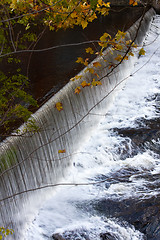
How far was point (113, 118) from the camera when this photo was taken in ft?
25.3

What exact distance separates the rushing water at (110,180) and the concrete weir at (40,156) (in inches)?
7.3

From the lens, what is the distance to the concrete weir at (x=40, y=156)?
4.60m

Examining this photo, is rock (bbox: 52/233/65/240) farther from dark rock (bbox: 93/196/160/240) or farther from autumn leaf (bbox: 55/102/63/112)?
autumn leaf (bbox: 55/102/63/112)

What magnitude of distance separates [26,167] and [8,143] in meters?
0.53

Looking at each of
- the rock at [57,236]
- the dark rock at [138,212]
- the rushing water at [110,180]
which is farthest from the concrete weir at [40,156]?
the dark rock at [138,212]

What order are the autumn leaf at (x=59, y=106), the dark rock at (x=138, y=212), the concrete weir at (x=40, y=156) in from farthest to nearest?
the autumn leaf at (x=59, y=106) → the concrete weir at (x=40, y=156) → the dark rock at (x=138, y=212)

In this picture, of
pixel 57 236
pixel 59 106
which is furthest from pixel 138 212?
pixel 59 106

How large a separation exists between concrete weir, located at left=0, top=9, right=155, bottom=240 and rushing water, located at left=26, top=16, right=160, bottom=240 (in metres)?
0.19

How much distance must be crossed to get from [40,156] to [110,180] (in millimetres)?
1175

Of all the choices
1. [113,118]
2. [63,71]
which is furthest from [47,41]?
[113,118]

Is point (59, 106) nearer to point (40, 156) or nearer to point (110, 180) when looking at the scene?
point (40, 156)

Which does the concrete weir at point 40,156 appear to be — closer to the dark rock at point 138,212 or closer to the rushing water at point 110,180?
the rushing water at point 110,180

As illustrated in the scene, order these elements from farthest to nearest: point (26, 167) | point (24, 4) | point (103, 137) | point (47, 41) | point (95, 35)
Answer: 1. point (95, 35)
2. point (47, 41)
3. point (103, 137)
4. point (26, 167)
5. point (24, 4)

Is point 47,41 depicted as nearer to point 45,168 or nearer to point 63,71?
point 63,71
